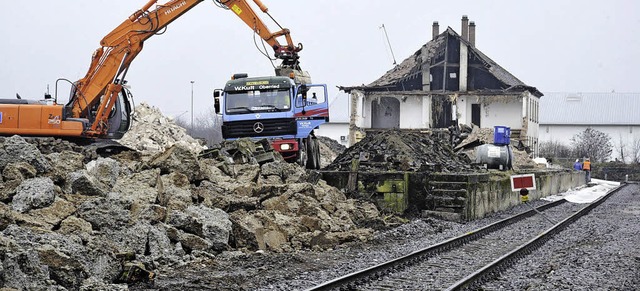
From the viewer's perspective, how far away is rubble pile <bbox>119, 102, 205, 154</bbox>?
3381 centimetres

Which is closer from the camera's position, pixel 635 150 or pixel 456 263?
pixel 456 263

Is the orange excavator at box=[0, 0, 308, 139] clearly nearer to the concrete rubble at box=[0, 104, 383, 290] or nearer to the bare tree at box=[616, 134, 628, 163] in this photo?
the concrete rubble at box=[0, 104, 383, 290]

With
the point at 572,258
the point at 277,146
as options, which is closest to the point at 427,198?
the point at 277,146

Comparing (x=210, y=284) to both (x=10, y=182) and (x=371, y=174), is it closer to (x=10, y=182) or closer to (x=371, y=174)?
(x=10, y=182)

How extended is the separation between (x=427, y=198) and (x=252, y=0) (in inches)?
341

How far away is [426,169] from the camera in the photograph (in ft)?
65.9

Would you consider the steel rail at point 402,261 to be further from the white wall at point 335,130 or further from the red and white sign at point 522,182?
the white wall at point 335,130

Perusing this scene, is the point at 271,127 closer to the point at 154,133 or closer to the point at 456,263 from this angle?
the point at 456,263

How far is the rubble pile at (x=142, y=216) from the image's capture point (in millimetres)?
9078

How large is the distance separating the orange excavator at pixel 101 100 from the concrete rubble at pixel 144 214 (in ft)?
4.29

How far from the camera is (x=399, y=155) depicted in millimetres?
23188

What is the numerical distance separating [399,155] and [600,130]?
69.4 m

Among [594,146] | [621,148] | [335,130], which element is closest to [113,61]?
[335,130]

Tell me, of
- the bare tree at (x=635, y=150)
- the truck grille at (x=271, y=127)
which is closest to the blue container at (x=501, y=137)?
the truck grille at (x=271, y=127)
